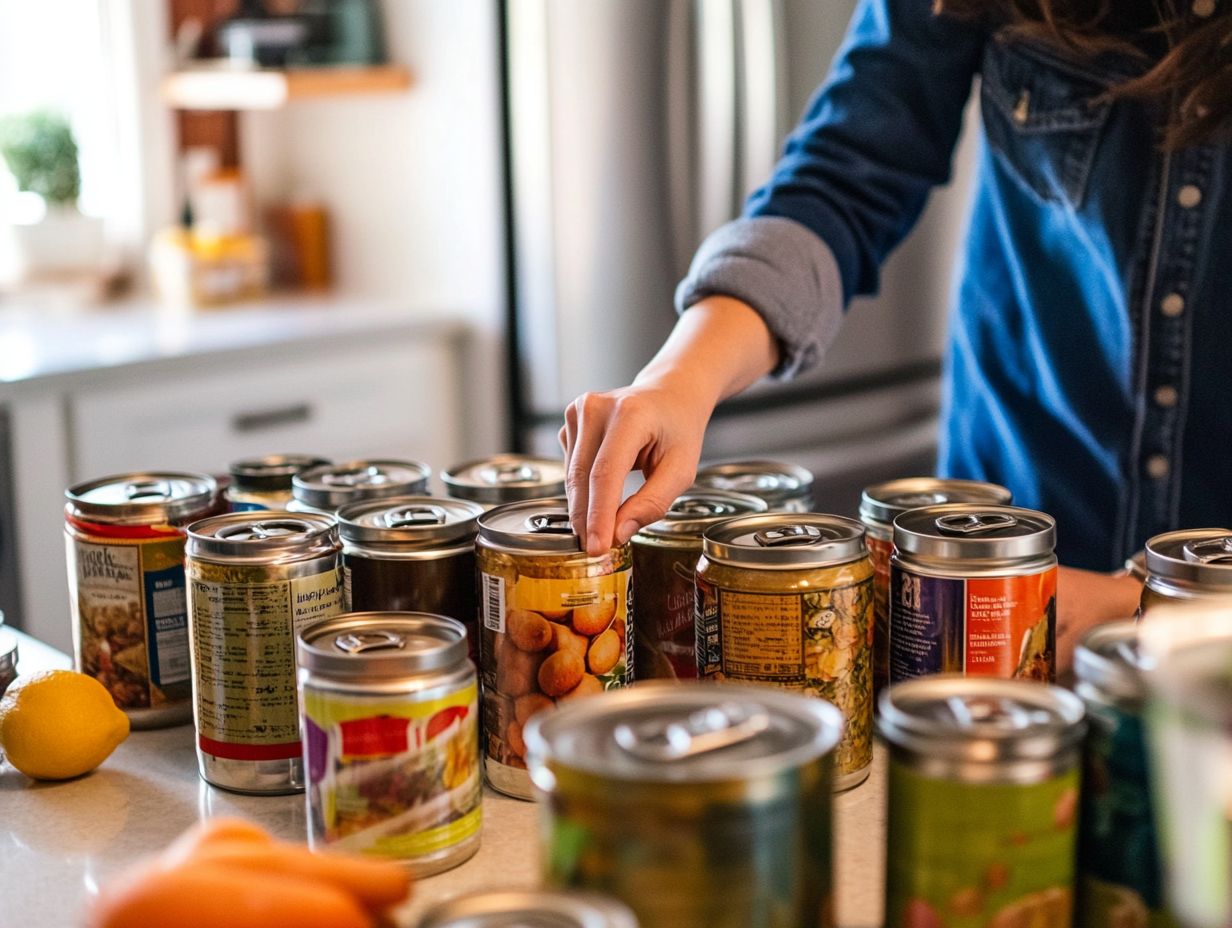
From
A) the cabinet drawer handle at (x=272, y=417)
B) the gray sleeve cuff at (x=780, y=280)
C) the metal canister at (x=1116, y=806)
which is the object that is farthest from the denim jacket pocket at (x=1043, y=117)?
the cabinet drawer handle at (x=272, y=417)

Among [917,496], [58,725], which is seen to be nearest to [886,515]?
[917,496]

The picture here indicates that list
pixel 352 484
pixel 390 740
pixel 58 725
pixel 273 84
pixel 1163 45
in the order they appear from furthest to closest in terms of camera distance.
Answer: pixel 273 84 < pixel 1163 45 < pixel 352 484 < pixel 58 725 < pixel 390 740

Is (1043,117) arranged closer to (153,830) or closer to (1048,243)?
(1048,243)

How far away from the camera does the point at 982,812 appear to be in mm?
663

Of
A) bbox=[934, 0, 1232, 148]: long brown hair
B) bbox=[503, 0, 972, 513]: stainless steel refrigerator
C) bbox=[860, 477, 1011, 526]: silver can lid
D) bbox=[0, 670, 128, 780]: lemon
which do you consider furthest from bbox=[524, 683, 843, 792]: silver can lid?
bbox=[503, 0, 972, 513]: stainless steel refrigerator

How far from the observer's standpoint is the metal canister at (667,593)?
1.03m

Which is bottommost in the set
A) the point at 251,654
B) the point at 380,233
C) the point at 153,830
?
the point at 153,830

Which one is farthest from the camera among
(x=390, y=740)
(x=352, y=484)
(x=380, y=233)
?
(x=380, y=233)

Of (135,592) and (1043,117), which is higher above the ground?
(1043,117)

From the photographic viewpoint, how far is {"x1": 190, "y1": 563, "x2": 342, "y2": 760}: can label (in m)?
0.96

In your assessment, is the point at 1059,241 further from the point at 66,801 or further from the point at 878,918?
the point at 66,801

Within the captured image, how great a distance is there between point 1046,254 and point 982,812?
0.94 meters

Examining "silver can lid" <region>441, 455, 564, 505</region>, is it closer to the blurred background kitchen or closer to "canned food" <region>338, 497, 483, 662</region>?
"canned food" <region>338, 497, 483, 662</region>

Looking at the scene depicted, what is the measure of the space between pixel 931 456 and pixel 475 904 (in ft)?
8.04
